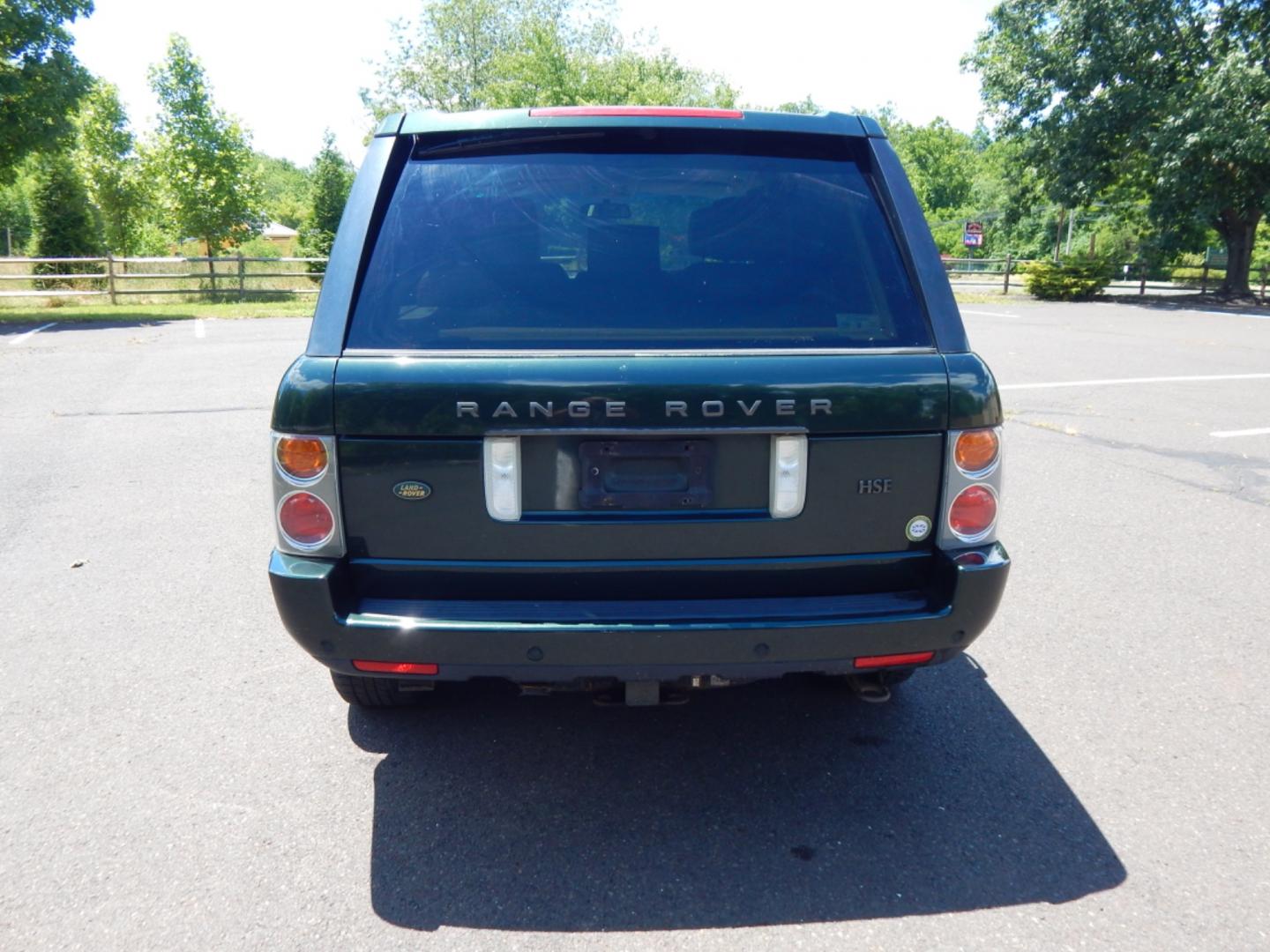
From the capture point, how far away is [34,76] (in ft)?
68.0

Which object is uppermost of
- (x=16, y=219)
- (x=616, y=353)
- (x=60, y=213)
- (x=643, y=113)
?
(x=16, y=219)

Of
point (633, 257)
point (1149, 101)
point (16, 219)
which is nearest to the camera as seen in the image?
point (633, 257)

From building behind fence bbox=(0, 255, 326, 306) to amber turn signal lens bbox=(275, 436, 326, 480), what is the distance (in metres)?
24.4

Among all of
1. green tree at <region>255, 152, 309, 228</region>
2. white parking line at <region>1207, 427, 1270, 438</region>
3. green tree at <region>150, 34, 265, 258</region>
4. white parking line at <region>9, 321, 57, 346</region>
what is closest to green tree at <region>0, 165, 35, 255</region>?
green tree at <region>255, 152, 309, 228</region>

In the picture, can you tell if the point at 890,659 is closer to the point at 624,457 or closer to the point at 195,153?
the point at 624,457

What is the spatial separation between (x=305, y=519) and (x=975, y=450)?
183cm

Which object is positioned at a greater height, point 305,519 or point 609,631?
point 305,519

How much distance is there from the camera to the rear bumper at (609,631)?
2.61 m

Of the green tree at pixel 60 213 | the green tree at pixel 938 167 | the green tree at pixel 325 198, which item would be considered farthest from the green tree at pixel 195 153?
the green tree at pixel 938 167

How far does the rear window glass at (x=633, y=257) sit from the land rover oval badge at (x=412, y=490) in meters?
0.37

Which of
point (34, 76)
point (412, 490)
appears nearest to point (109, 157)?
point (34, 76)

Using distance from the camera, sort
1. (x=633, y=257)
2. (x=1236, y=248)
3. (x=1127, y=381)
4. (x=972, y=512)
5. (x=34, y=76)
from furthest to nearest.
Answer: (x=1236, y=248) → (x=34, y=76) → (x=1127, y=381) → (x=633, y=257) → (x=972, y=512)

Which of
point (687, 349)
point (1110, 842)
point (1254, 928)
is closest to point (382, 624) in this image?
point (687, 349)

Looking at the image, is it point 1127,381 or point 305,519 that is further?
point 1127,381
